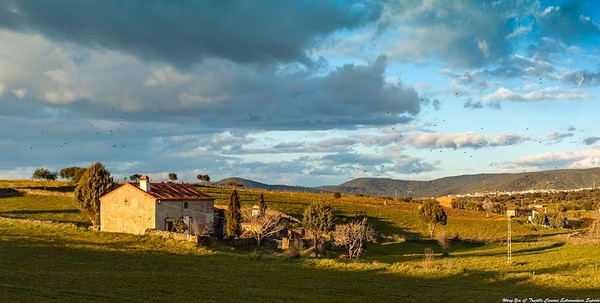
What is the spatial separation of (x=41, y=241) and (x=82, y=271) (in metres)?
18.7

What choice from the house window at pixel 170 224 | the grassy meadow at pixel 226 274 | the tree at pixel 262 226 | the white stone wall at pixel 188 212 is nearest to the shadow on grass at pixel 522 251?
the grassy meadow at pixel 226 274

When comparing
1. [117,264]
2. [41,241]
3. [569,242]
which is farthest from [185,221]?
[569,242]

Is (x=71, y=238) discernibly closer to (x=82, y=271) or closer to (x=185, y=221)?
(x=185, y=221)

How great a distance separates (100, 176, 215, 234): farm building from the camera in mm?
65062

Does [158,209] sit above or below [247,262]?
above

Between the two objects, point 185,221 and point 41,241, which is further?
point 185,221

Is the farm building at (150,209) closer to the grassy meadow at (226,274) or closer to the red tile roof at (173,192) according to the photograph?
the red tile roof at (173,192)

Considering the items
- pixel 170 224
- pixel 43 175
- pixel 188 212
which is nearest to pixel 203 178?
pixel 43 175

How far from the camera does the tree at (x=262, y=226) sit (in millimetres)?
69750

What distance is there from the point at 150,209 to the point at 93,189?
1111 cm

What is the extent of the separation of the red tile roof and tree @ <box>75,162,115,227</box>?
4.93 meters

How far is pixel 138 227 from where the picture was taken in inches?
2601

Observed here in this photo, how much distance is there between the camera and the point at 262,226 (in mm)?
70188

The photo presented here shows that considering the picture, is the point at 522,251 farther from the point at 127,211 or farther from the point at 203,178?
the point at 203,178
